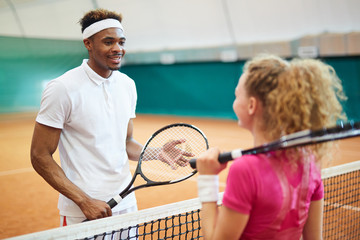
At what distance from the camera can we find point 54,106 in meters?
1.91

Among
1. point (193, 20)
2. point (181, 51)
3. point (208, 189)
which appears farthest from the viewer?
point (181, 51)

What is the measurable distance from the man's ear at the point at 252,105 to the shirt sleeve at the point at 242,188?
163mm

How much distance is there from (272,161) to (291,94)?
0.20 meters

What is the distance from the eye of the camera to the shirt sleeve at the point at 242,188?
1150 millimetres

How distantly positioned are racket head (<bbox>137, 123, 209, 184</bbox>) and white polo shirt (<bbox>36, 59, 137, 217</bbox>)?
0.15 meters

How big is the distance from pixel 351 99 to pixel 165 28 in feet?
19.6

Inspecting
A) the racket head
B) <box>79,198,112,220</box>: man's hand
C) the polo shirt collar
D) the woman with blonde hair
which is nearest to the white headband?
the polo shirt collar

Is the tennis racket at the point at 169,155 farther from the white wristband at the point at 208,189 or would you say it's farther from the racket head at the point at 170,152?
the white wristband at the point at 208,189

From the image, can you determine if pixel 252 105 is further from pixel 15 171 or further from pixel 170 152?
pixel 15 171

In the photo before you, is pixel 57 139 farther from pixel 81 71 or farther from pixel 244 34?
pixel 244 34

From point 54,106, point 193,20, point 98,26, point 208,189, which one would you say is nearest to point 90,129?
point 54,106

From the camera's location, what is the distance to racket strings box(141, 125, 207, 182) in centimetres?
205

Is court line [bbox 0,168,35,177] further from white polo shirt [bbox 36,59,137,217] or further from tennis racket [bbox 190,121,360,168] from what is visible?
tennis racket [bbox 190,121,360,168]

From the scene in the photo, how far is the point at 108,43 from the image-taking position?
2195 millimetres
